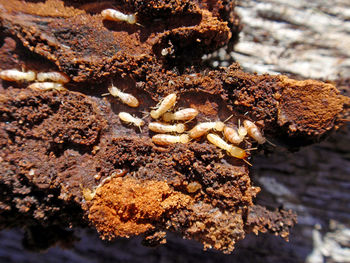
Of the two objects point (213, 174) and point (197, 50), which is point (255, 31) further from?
point (213, 174)

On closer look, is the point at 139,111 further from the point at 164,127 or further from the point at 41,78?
the point at 41,78

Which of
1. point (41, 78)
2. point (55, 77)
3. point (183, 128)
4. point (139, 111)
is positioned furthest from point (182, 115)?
point (41, 78)

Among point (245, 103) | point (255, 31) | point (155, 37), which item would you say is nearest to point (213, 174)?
point (245, 103)

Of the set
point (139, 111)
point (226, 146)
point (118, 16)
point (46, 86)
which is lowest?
point (226, 146)

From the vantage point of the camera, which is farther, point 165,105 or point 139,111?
point 139,111

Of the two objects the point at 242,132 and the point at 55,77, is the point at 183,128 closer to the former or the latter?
the point at 242,132

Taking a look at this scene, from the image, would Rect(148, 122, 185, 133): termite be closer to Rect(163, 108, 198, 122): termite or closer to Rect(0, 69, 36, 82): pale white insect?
Rect(163, 108, 198, 122): termite

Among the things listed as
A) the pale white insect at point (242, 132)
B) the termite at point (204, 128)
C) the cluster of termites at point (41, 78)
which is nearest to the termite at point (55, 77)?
the cluster of termites at point (41, 78)

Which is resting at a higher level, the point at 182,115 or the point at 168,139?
the point at 182,115
